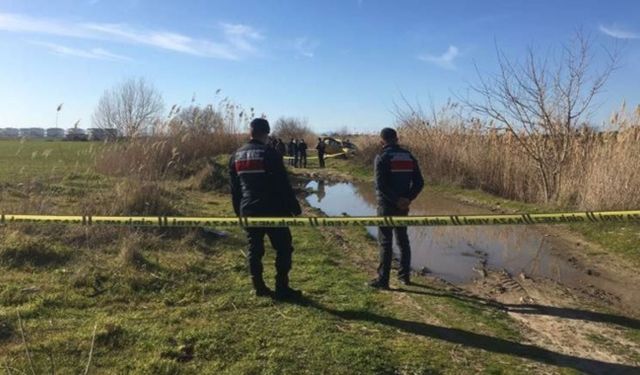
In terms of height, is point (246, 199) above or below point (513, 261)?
above

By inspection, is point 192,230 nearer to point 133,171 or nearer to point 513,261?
point 133,171

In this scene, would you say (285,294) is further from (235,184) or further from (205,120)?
(205,120)

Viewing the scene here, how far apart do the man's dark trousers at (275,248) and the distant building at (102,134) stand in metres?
8.53

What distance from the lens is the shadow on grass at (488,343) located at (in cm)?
483

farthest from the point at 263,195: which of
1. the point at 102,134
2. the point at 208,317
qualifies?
the point at 102,134

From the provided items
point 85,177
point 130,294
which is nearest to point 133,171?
point 85,177

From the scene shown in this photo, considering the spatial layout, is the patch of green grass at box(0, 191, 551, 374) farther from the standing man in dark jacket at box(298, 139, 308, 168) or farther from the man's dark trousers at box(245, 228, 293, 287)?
the standing man in dark jacket at box(298, 139, 308, 168)

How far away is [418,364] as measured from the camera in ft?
15.1

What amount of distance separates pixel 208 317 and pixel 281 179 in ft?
5.34

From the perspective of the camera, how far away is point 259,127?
618 cm

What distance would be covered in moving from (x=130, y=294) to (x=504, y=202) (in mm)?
11878

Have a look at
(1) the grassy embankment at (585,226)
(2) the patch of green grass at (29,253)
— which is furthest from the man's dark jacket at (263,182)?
(1) the grassy embankment at (585,226)

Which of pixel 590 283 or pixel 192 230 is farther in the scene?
pixel 192 230

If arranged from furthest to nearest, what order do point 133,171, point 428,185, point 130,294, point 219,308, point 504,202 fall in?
point 428,185, point 504,202, point 133,171, point 130,294, point 219,308
